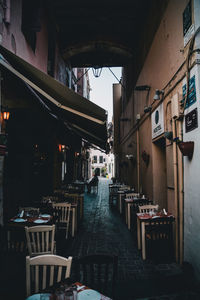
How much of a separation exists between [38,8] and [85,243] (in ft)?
22.1

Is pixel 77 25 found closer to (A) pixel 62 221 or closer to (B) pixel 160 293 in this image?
(A) pixel 62 221

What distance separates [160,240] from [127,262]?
2.77 feet

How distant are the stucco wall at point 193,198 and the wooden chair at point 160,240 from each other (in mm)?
402

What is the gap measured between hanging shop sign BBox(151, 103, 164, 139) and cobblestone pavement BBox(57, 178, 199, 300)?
3.07m

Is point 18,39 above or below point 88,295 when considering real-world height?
above

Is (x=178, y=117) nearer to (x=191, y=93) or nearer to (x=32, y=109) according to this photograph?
(x=191, y=93)

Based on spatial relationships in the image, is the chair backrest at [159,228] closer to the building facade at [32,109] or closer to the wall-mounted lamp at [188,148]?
the wall-mounted lamp at [188,148]

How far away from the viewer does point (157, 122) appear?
6.07 m

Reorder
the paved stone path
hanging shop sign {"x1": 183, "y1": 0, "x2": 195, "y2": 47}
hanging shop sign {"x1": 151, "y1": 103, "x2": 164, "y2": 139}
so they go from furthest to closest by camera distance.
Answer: hanging shop sign {"x1": 151, "y1": 103, "x2": 164, "y2": 139}
hanging shop sign {"x1": 183, "y1": 0, "x2": 195, "y2": 47}
the paved stone path

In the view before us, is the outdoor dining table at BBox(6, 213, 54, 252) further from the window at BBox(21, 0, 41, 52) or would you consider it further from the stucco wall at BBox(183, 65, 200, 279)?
the window at BBox(21, 0, 41, 52)

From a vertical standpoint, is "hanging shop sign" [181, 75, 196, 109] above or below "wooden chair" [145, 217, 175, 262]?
above

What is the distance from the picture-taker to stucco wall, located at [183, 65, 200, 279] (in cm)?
356

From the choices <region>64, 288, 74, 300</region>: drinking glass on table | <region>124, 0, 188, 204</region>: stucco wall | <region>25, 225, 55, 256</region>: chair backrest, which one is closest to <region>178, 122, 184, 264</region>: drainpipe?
<region>124, 0, 188, 204</region>: stucco wall

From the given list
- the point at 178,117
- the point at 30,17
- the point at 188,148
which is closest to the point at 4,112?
the point at 30,17
